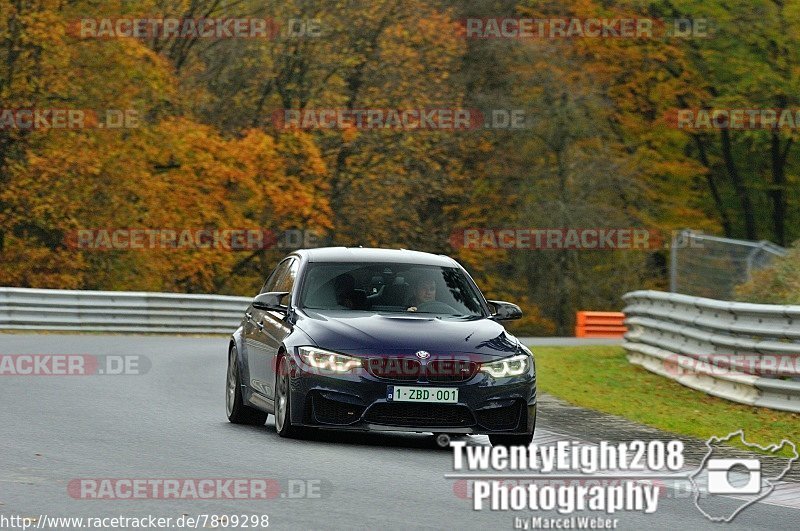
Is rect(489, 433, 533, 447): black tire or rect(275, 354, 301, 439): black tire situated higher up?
rect(275, 354, 301, 439): black tire

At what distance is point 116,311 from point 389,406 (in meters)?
23.5

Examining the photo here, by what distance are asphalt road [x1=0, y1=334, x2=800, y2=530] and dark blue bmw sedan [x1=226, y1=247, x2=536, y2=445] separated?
11.4 inches

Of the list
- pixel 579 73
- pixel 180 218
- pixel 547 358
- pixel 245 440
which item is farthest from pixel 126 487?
pixel 579 73


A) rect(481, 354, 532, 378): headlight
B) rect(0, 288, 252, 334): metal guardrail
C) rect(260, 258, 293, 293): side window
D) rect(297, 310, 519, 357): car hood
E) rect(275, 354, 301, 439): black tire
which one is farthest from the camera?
rect(0, 288, 252, 334): metal guardrail

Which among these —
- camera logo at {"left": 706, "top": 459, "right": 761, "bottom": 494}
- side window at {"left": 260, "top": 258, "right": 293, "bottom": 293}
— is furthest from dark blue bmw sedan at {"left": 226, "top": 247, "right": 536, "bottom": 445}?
camera logo at {"left": 706, "top": 459, "right": 761, "bottom": 494}

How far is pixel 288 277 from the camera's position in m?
14.2

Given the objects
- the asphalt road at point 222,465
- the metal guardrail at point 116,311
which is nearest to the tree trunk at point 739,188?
the metal guardrail at point 116,311

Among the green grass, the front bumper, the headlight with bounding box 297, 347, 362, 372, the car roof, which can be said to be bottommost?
the green grass

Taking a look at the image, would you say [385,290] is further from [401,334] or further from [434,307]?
[401,334]

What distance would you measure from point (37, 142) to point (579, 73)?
18.9m

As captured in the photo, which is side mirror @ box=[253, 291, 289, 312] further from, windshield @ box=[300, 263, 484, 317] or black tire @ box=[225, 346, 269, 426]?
black tire @ box=[225, 346, 269, 426]

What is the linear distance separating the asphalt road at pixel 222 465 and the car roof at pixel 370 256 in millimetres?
1477

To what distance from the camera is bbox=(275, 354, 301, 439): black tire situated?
40.4 feet

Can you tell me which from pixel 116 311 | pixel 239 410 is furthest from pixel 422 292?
pixel 116 311
